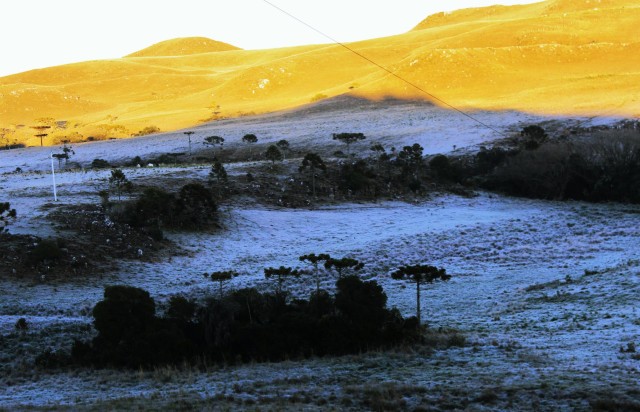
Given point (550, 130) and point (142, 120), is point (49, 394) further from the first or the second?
point (142, 120)

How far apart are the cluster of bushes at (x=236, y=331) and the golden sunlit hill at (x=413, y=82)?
54.7m

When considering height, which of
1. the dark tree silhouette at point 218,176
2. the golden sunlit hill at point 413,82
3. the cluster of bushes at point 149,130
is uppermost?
the golden sunlit hill at point 413,82

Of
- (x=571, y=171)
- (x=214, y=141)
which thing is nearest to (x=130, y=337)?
(x=571, y=171)

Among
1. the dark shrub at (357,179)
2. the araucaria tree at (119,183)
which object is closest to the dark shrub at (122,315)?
the araucaria tree at (119,183)

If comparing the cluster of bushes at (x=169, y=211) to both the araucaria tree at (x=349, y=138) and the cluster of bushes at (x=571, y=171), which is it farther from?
the araucaria tree at (x=349, y=138)

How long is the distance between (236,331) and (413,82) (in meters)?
81.8

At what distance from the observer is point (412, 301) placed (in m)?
24.4

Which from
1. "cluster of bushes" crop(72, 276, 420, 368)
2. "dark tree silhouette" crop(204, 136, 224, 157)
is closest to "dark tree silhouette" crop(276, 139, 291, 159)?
"dark tree silhouette" crop(204, 136, 224, 157)

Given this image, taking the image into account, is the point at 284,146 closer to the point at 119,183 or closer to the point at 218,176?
the point at 218,176

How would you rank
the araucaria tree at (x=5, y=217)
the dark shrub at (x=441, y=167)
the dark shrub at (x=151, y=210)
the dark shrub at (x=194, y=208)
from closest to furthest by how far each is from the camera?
1. the araucaria tree at (x=5, y=217)
2. the dark shrub at (x=151, y=210)
3. the dark shrub at (x=194, y=208)
4. the dark shrub at (x=441, y=167)

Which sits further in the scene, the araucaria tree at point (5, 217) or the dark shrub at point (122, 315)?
the araucaria tree at point (5, 217)

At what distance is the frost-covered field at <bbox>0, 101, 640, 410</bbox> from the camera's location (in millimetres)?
12742

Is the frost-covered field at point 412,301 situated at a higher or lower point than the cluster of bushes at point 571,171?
lower

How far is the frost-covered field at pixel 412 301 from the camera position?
41.8 feet
